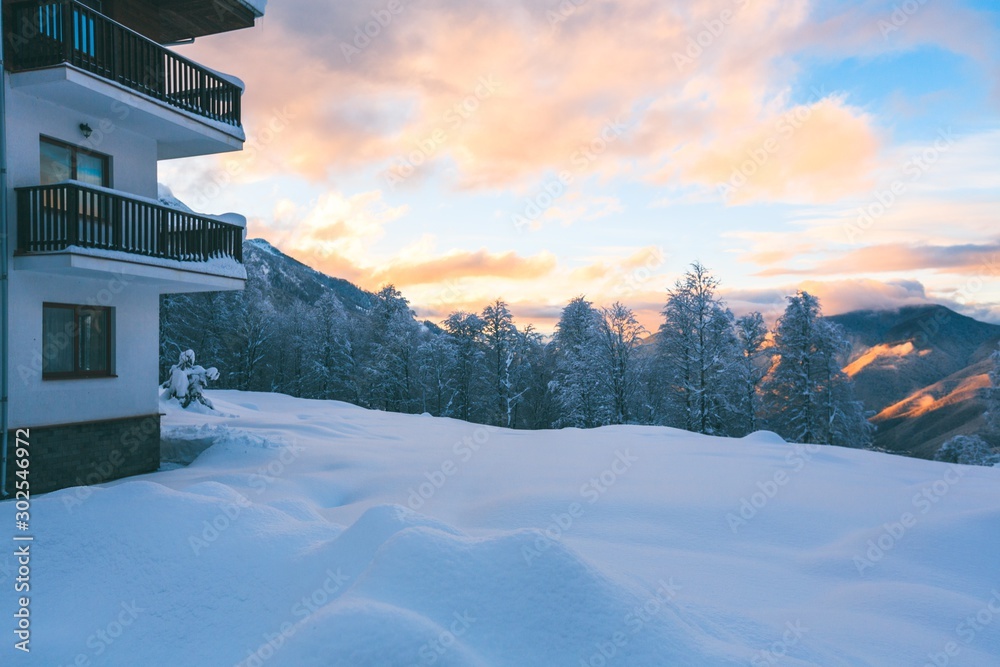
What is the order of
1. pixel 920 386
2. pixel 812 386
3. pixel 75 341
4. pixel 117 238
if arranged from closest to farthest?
pixel 117 238 < pixel 75 341 < pixel 812 386 < pixel 920 386

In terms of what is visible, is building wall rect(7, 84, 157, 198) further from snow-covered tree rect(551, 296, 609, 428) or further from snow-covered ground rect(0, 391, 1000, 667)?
snow-covered tree rect(551, 296, 609, 428)

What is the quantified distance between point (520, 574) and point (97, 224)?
9339 mm

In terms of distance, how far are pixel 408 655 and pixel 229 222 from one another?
10.8 m

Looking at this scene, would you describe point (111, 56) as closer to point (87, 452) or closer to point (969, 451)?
point (87, 452)

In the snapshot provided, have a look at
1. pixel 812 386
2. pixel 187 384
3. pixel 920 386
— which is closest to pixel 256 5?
pixel 187 384

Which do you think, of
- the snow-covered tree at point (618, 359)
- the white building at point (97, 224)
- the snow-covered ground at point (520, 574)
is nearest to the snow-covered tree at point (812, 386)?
the snow-covered tree at point (618, 359)

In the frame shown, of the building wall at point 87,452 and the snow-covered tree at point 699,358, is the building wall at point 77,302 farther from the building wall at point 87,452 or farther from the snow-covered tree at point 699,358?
the snow-covered tree at point 699,358

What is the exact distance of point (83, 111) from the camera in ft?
32.9

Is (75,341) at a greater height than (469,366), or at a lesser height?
greater

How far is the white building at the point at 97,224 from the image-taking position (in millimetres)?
8859

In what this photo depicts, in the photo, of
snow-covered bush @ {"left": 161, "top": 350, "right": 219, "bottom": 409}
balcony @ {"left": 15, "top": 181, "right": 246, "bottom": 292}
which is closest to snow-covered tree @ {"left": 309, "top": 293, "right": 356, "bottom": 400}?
snow-covered bush @ {"left": 161, "top": 350, "right": 219, "bottom": 409}

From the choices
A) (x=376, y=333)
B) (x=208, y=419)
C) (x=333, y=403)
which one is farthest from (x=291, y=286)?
(x=208, y=419)

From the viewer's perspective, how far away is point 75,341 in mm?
10008

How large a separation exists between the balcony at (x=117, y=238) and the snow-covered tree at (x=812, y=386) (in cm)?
2821
